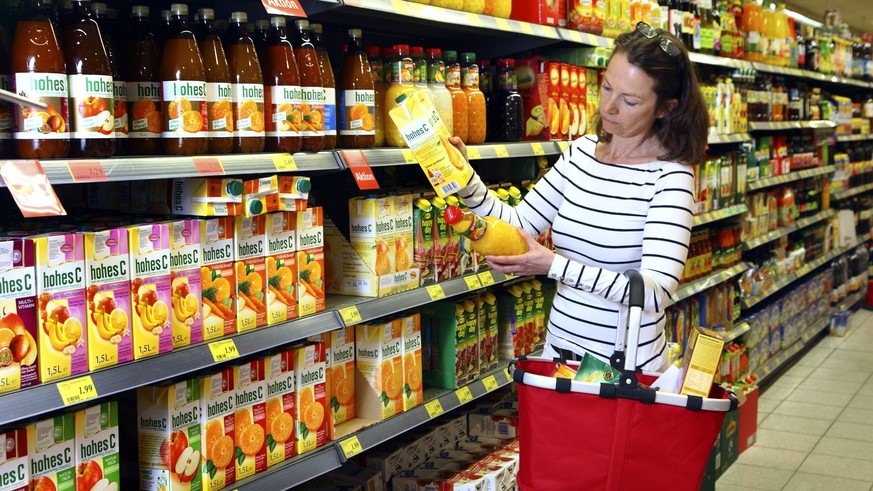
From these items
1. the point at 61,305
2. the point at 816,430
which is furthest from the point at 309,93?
the point at 816,430

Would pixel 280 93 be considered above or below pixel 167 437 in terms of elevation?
above

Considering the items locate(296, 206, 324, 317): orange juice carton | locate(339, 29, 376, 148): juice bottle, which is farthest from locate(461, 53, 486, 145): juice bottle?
locate(296, 206, 324, 317): orange juice carton

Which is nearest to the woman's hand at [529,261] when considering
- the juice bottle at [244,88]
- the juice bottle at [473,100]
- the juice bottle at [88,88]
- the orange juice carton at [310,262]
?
the orange juice carton at [310,262]

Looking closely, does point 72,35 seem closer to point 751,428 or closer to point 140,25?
point 140,25

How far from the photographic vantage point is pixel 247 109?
2234 millimetres

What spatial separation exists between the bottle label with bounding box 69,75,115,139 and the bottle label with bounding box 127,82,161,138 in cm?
18

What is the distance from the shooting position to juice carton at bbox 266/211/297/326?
2.34m

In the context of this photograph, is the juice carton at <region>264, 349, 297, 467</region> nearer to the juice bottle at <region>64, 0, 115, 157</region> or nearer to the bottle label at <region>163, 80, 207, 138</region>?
the bottle label at <region>163, 80, 207, 138</region>

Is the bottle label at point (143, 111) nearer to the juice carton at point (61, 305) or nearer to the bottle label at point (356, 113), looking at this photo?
the juice carton at point (61, 305)

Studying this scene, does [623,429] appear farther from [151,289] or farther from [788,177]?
[788,177]

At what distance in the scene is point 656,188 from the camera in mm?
2262

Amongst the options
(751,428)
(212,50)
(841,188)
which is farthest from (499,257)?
(841,188)

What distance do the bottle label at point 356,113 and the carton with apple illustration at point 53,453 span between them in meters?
1.12

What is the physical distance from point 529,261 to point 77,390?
3.27 ft
